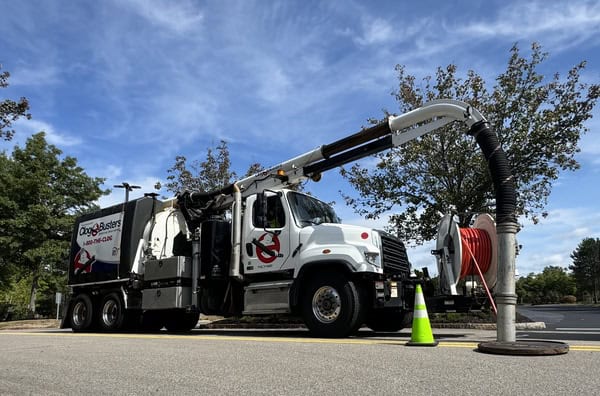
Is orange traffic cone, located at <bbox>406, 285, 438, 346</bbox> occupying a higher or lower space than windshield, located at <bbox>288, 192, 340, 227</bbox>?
lower

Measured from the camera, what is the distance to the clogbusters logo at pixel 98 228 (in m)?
13.1

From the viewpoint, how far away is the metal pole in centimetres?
677

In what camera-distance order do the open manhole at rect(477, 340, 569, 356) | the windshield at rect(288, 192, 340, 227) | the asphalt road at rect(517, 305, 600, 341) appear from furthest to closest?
the windshield at rect(288, 192, 340, 227) < the asphalt road at rect(517, 305, 600, 341) < the open manhole at rect(477, 340, 569, 356)

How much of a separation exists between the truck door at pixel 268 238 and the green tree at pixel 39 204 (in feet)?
77.7

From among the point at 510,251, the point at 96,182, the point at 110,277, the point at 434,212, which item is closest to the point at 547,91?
the point at 434,212

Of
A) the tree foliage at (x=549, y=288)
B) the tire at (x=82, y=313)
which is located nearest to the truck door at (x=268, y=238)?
the tire at (x=82, y=313)

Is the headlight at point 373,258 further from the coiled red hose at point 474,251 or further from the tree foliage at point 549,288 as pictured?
the tree foliage at point 549,288

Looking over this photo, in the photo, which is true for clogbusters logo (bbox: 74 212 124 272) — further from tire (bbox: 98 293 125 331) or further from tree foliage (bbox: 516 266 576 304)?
tree foliage (bbox: 516 266 576 304)

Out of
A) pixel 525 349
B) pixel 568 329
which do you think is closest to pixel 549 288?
pixel 568 329

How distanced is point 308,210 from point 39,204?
26.0 metres

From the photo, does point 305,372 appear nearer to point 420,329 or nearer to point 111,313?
point 420,329

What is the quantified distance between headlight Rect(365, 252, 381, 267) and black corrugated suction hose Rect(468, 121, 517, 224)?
91.5 inches

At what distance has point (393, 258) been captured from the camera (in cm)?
960

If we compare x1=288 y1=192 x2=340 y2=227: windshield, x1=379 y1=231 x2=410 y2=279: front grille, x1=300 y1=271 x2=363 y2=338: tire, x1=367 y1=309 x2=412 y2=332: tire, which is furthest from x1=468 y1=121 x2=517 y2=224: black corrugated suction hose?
x1=367 y1=309 x2=412 y2=332: tire
